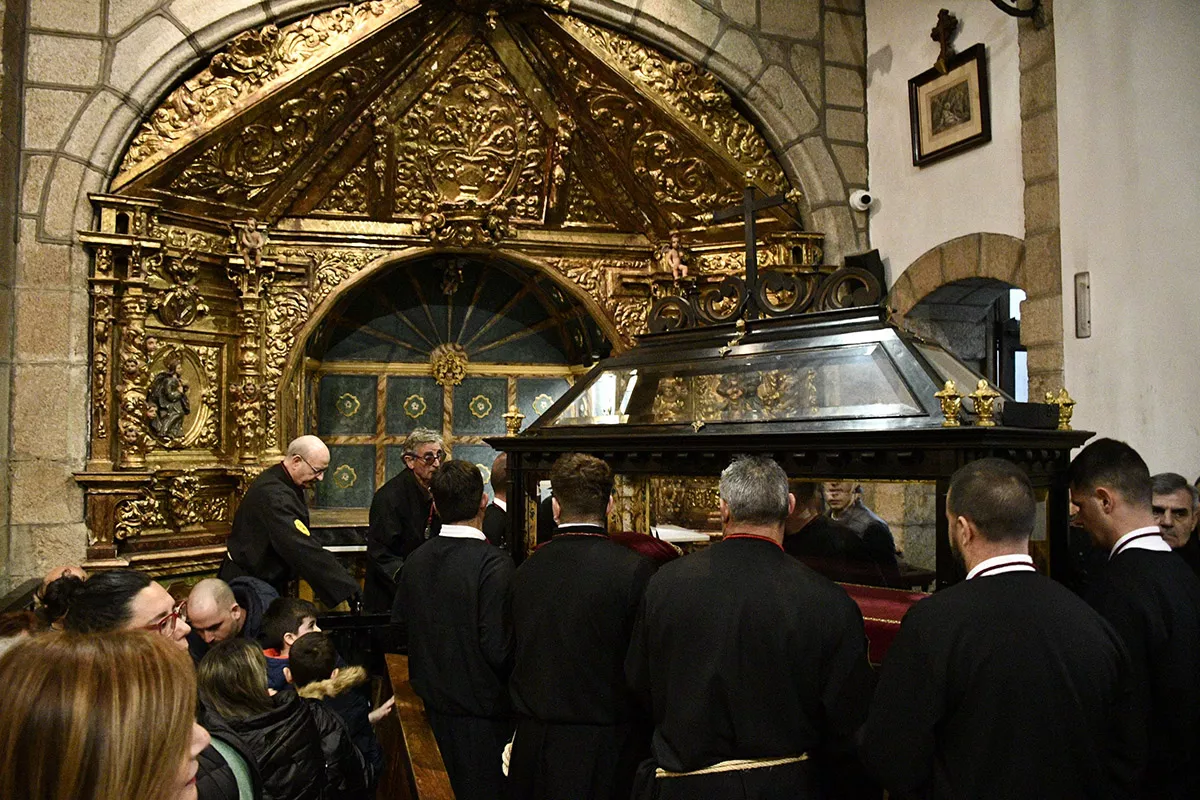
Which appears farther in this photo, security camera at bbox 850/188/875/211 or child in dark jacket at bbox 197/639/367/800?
security camera at bbox 850/188/875/211

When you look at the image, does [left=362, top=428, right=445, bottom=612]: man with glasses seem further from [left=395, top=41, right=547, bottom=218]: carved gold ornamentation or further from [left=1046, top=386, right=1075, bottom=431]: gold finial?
[left=1046, top=386, right=1075, bottom=431]: gold finial

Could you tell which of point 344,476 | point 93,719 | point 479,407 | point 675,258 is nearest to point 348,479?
point 344,476

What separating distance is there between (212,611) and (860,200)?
5.16 meters

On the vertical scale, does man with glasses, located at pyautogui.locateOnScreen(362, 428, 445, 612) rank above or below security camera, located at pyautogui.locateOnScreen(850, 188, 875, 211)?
below

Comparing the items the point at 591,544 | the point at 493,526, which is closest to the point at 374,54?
the point at 493,526

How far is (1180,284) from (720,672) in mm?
3862

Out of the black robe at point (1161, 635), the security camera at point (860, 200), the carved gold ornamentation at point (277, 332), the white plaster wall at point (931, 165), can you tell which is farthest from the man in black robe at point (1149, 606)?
the carved gold ornamentation at point (277, 332)

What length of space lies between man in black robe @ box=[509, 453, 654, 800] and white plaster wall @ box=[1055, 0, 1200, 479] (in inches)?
128

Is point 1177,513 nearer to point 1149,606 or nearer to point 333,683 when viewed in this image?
point 1149,606

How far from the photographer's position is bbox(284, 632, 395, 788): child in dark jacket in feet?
9.54

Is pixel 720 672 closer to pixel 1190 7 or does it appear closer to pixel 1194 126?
Answer: pixel 1194 126

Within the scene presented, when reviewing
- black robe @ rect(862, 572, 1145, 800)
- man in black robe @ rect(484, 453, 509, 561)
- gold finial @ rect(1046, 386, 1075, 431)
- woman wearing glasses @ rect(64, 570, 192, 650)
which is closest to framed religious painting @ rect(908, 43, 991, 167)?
gold finial @ rect(1046, 386, 1075, 431)

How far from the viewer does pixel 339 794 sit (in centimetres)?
278

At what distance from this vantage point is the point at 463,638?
314cm
